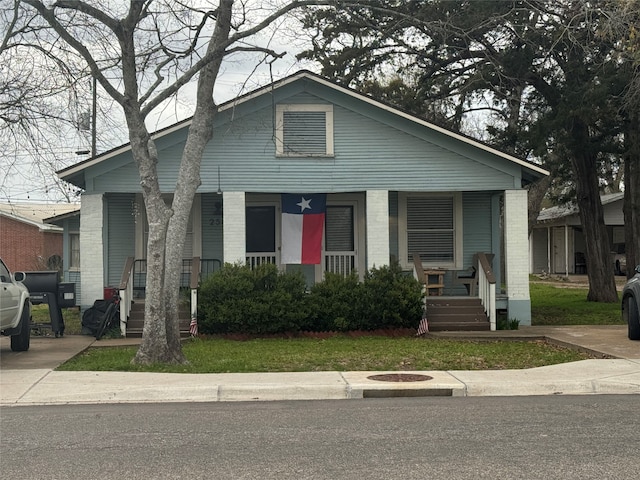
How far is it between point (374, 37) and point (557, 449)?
1645cm

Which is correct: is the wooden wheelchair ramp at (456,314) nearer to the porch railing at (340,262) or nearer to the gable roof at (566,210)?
the porch railing at (340,262)

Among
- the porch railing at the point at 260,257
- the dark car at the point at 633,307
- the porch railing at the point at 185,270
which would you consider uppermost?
the porch railing at the point at 260,257

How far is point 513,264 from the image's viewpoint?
672 inches

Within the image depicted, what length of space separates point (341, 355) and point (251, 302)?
3290 millimetres

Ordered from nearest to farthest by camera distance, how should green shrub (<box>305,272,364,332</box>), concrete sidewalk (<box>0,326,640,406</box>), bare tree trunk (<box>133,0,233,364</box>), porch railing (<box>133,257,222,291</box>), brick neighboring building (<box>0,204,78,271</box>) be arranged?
concrete sidewalk (<box>0,326,640,406</box>) → bare tree trunk (<box>133,0,233,364</box>) → green shrub (<box>305,272,364,332</box>) → porch railing (<box>133,257,222,291</box>) → brick neighboring building (<box>0,204,78,271</box>)

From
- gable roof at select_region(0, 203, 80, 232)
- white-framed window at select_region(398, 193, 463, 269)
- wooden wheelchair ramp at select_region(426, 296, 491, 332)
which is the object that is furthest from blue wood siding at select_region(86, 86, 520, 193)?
gable roof at select_region(0, 203, 80, 232)

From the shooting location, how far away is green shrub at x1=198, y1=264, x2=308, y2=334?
604 inches

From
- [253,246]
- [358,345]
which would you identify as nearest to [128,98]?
[358,345]

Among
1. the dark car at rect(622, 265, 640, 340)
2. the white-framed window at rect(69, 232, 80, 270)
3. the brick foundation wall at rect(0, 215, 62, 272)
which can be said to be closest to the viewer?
the dark car at rect(622, 265, 640, 340)

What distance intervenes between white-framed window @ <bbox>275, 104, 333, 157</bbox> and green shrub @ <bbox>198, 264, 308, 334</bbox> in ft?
10.2

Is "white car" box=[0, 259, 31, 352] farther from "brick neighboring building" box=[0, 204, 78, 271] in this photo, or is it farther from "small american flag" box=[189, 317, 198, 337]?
"brick neighboring building" box=[0, 204, 78, 271]

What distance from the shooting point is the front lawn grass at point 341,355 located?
11391 mm

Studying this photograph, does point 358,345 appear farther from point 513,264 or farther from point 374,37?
point 374,37

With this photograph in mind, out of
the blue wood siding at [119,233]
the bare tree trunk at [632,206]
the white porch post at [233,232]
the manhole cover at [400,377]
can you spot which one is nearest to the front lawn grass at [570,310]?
the bare tree trunk at [632,206]
